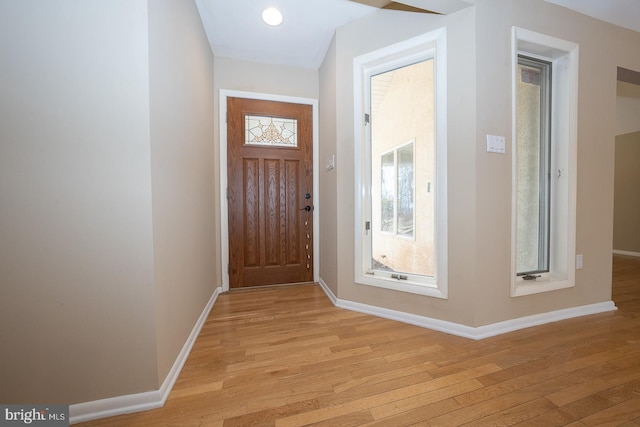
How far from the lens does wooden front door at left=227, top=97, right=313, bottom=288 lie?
257 centimetres

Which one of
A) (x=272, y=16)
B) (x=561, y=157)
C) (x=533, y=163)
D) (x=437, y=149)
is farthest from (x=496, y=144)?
(x=272, y=16)

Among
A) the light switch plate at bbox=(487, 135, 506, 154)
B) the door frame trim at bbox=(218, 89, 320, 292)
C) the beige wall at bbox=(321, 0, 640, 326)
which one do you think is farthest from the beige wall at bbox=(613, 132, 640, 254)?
the door frame trim at bbox=(218, 89, 320, 292)

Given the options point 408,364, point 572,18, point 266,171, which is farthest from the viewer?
point 266,171

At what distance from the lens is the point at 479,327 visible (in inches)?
62.5

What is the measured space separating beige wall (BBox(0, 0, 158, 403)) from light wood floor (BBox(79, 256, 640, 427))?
0.33 m

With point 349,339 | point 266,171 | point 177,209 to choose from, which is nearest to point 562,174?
point 349,339

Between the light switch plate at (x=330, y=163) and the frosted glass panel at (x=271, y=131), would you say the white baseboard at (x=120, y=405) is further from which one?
the frosted glass panel at (x=271, y=131)

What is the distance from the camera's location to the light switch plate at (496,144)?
1576mm

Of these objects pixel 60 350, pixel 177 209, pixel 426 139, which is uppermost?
pixel 426 139

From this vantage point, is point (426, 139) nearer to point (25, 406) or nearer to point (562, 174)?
point (562, 174)

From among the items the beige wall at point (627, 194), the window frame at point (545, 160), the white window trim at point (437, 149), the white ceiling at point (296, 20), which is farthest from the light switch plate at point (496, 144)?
the beige wall at point (627, 194)

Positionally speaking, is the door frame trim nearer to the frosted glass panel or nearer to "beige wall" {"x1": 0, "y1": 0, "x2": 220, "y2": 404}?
the frosted glass panel

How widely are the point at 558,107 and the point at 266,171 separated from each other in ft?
9.02

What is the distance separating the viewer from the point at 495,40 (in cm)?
157
